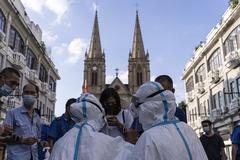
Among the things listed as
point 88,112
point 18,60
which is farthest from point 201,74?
point 88,112

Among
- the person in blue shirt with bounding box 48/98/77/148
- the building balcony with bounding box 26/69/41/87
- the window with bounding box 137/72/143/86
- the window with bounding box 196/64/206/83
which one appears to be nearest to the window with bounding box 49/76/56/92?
the building balcony with bounding box 26/69/41/87

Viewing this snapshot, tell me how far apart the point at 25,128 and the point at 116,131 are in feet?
4.73

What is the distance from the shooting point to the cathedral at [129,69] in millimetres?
56597

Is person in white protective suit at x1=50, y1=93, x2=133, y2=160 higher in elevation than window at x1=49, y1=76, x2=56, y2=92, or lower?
lower

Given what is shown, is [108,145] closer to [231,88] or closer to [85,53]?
[231,88]

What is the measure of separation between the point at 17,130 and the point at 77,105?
167cm

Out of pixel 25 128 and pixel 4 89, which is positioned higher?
pixel 4 89

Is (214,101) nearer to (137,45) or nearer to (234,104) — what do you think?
(234,104)

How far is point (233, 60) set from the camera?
19.9 meters

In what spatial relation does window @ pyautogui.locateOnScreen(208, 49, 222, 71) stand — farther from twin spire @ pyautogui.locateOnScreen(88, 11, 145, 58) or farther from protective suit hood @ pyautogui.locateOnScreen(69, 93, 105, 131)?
twin spire @ pyautogui.locateOnScreen(88, 11, 145, 58)

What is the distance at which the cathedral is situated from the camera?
5660 centimetres

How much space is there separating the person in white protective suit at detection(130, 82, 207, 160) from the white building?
12697 mm

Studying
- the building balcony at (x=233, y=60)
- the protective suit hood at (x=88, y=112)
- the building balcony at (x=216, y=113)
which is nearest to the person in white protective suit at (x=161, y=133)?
the protective suit hood at (x=88, y=112)

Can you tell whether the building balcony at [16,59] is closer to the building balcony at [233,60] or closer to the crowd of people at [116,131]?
the building balcony at [233,60]
